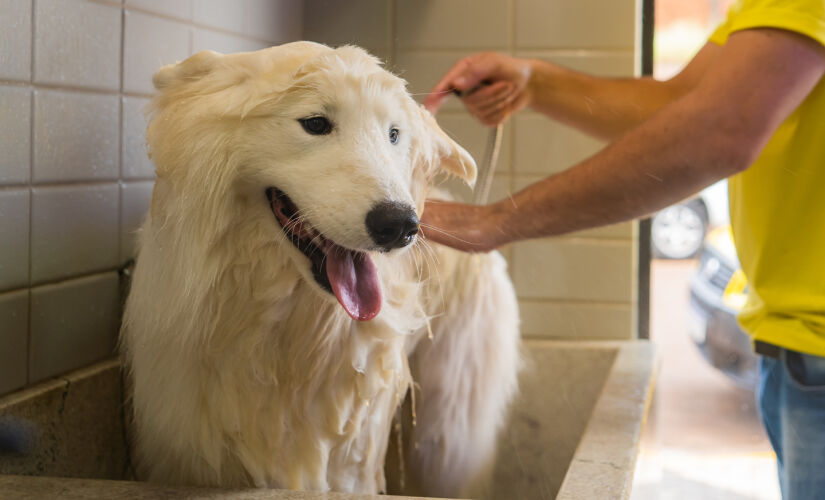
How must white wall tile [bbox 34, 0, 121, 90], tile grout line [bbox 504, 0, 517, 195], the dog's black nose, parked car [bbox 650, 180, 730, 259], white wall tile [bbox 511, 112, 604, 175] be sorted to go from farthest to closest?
parked car [bbox 650, 180, 730, 259]
white wall tile [bbox 511, 112, 604, 175]
tile grout line [bbox 504, 0, 517, 195]
white wall tile [bbox 34, 0, 121, 90]
the dog's black nose

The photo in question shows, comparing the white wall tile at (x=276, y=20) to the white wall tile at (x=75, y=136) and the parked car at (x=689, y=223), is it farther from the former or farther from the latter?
the parked car at (x=689, y=223)

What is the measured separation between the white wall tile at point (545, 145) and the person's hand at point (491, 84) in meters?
0.02

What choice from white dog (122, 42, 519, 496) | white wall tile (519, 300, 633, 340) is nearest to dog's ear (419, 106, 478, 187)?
white dog (122, 42, 519, 496)

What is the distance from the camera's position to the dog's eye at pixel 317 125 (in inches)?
24.7

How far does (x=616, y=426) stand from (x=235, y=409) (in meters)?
0.41

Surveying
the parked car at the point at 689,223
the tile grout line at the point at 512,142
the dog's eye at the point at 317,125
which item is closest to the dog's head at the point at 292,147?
the dog's eye at the point at 317,125

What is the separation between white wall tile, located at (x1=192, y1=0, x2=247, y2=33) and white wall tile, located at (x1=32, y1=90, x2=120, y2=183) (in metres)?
0.12

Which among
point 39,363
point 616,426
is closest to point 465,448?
point 616,426

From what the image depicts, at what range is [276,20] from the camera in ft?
2.19

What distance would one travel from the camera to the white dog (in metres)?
0.63

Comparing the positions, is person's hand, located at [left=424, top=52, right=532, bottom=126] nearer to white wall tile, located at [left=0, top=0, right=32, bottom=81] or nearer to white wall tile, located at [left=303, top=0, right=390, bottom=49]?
white wall tile, located at [left=303, top=0, right=390, bottom=49]

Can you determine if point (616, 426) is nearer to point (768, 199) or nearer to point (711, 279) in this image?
point (768, 199)

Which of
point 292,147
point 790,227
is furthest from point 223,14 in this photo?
point 790,227

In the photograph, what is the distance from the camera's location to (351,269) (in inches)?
25.7
